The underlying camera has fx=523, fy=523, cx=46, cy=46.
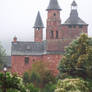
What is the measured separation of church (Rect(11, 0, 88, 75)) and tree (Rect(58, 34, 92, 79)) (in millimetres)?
20631

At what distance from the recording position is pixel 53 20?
8981 centimetres

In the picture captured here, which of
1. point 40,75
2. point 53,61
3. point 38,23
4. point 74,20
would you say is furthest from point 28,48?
point 40,75

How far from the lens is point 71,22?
9112cm

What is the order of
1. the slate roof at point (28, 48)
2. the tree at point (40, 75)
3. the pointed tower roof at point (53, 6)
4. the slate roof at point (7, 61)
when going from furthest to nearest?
the slate roof at point (7, 61) → the pointed tower roof at point (53, 6) → the slate roof at point (28, 48) → the tree at point (40, 75)

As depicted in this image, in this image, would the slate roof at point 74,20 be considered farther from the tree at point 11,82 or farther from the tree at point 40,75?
the tree at point 11,82

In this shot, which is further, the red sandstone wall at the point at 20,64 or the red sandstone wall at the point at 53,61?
the red sandstone wall at the point at 20,64

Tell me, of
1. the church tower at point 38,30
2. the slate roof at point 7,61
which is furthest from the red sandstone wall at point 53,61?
the slate roof at point 7,61

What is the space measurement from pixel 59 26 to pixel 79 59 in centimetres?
3393

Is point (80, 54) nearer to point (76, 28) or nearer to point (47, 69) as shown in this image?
point (47, 69)

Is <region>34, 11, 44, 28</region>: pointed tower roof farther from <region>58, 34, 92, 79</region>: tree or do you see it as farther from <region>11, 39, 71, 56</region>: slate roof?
<region>58, 34, 92, 79</region>: tree

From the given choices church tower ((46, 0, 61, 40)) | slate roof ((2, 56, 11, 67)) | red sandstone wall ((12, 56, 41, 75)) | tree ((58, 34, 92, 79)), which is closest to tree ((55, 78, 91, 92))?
tree ((58, 34, 92, 79))

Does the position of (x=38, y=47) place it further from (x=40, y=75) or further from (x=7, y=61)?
(x=40, y=75)

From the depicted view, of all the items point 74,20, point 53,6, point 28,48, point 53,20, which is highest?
point 53,6

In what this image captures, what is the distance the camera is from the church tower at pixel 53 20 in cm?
8981
